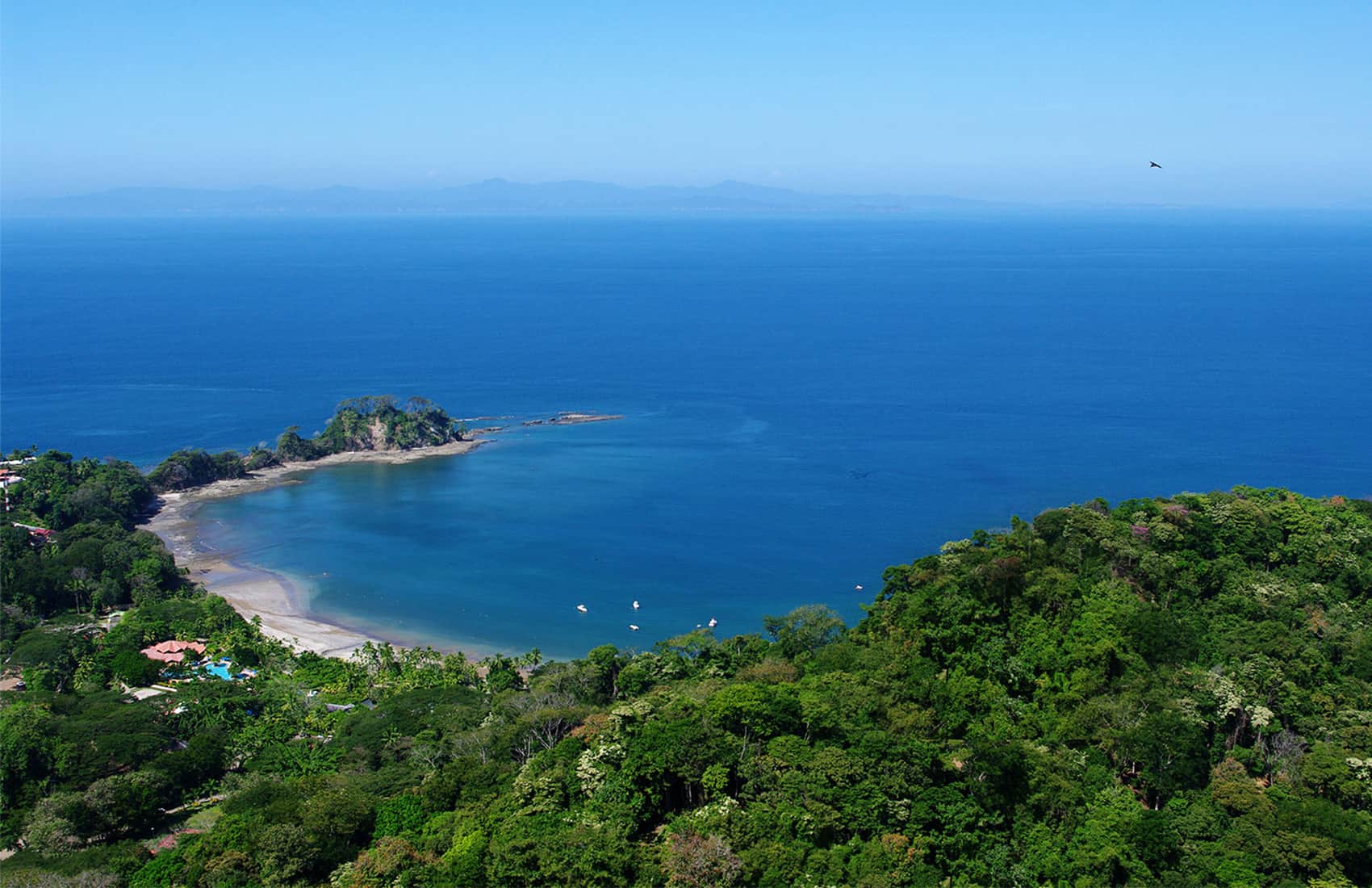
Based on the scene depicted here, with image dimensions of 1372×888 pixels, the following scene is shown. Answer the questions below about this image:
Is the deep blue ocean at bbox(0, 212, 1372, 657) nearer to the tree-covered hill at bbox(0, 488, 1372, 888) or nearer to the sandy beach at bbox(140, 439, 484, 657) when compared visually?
the sandy beach at bbox(140, 439, 484, 657)

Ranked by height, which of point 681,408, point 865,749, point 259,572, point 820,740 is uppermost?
point 865,749

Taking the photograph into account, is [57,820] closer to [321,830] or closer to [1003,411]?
[321,830]

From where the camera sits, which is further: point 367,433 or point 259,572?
point 367,433

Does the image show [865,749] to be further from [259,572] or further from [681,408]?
[681,408]

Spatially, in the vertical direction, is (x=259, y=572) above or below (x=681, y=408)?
below

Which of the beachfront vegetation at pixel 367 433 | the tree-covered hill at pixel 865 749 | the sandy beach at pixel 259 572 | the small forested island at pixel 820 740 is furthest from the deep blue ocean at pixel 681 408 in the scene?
the tree-covered hill at pixel 865 749

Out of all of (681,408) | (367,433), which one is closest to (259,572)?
(367,433)

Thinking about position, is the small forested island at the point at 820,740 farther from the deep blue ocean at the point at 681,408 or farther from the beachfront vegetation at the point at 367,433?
the beachfront vegetation at the point at 367,433

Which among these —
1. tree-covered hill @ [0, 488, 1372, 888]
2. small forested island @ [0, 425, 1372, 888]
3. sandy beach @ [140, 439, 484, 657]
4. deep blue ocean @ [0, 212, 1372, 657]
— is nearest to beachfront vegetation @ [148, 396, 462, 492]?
sandy beach @ [140, 439, 484, 657]
